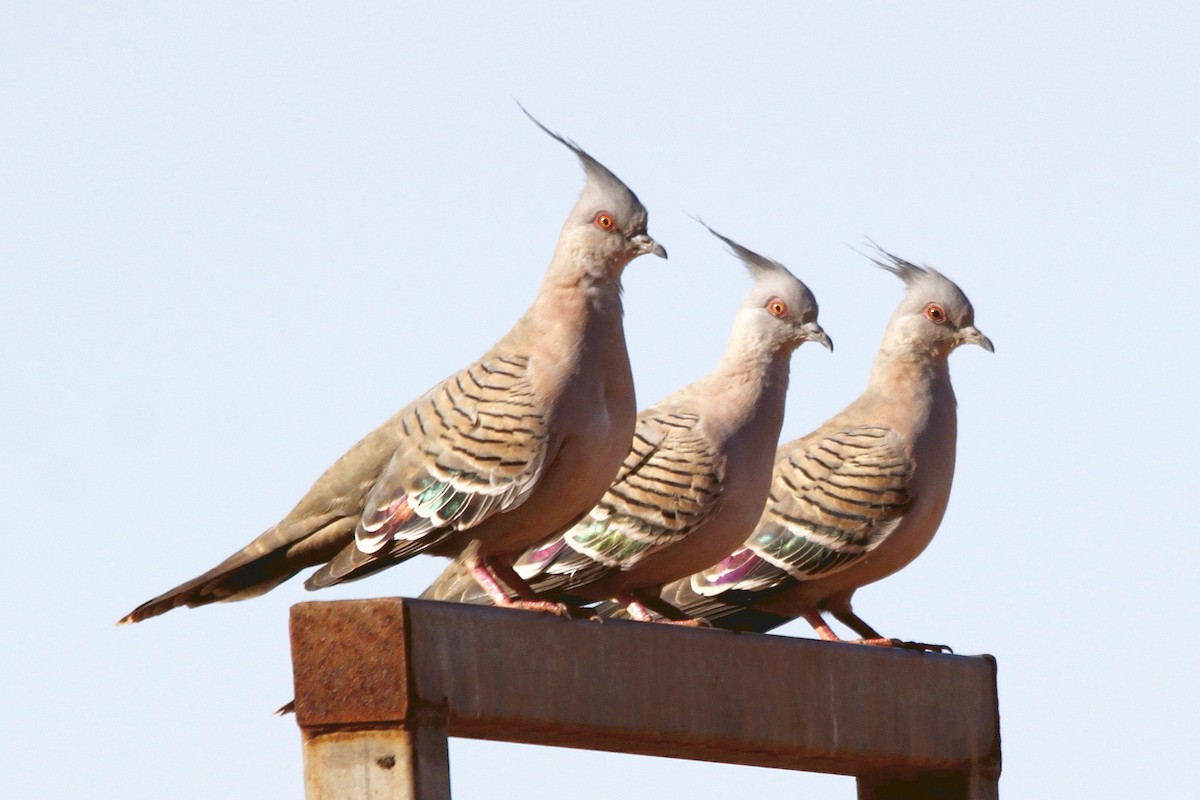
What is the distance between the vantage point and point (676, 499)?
913 centimetres

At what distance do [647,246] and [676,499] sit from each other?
1.06 metres

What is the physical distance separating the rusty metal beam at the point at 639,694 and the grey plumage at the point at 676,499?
1.45 meters

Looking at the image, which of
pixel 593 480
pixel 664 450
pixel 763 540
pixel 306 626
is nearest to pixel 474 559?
pixel 593 480

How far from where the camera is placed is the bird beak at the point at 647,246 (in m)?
8.98

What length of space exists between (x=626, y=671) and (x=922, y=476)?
145 inches

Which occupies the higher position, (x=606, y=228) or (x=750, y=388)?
(x=606, y=228)

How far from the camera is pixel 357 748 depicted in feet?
19.1

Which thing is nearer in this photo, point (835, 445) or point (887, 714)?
point (887, 714)

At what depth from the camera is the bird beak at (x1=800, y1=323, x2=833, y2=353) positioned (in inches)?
394

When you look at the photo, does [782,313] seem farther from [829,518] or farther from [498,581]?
[498,581]

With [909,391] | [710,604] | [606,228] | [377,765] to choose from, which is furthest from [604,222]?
[377,765]

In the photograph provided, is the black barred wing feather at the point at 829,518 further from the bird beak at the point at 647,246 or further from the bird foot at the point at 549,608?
the bird foot at the point at 549,608

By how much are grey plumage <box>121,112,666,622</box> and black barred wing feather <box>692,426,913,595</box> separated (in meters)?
1.68

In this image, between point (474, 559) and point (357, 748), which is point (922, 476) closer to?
point (474, 559)
